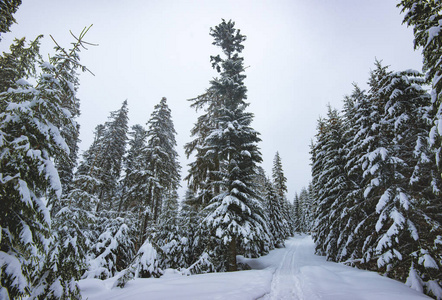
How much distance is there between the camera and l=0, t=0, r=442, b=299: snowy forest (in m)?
4.89

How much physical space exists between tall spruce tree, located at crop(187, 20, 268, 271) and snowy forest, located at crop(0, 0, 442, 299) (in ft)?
0.31

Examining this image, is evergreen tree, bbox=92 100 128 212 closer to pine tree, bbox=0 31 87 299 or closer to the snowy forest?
the snowy forest

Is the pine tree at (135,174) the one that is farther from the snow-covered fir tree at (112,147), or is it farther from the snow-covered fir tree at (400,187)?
the snow-covered fir tree at (400,187)

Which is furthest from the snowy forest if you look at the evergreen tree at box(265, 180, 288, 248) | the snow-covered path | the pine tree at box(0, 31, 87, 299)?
the evergreen tree at box(265, 180, 288, 248)

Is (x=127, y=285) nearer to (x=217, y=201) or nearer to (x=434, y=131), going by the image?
(x=217, y=201)

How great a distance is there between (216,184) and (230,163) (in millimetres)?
1795

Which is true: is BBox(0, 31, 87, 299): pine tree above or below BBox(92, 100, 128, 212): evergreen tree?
below

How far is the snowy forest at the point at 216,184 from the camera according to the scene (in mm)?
4891

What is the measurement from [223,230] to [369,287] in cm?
710

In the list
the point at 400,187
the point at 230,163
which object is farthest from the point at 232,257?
the point at 400,187

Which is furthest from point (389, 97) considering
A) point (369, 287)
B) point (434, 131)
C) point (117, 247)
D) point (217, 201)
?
point (117, 247)

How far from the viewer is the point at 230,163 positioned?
45.4 feet

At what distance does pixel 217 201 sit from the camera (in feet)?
44.3

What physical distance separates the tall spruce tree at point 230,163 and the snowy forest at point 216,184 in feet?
0.31
